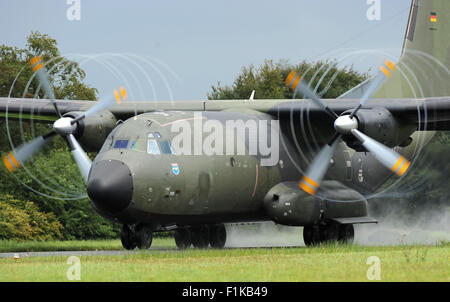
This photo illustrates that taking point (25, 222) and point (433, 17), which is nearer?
point (433, 17)

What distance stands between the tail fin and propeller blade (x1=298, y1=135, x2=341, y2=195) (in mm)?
5770

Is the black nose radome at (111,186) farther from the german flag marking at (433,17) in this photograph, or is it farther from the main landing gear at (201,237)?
the german flag marking at (433,17)

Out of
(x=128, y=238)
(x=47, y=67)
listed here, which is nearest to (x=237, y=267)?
(x=128, y=238)

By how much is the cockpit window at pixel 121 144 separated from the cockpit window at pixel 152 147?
0.55m

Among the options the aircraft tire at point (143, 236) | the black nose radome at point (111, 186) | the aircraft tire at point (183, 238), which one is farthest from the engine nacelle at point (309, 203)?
the black nose radome at point (111, 186)

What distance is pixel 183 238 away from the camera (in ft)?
79.6

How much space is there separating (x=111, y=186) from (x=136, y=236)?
9.71 ft

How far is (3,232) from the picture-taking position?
27.7 metres

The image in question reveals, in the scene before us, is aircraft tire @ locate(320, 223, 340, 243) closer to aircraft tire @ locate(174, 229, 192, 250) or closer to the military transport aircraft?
the military transport aircraft

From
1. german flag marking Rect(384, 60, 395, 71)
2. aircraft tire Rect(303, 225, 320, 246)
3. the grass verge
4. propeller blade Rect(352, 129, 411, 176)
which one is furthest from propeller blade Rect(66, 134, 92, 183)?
german flag marking Rect(384, 60, 395, 71)

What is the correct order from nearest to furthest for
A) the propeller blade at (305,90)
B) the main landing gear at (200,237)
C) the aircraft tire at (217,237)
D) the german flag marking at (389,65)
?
the german flag marking at (389,65)
the propeller blade at (305,90)
the main landing gear at (200,237)
the aircraft tire at (217,237)

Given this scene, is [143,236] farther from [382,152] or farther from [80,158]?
[382,152]

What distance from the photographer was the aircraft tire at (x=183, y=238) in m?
24.2
